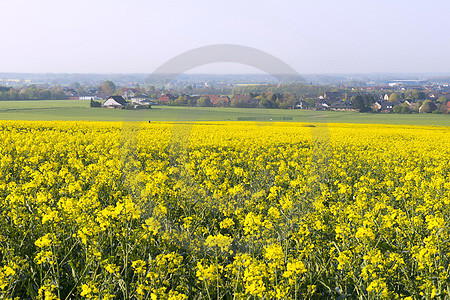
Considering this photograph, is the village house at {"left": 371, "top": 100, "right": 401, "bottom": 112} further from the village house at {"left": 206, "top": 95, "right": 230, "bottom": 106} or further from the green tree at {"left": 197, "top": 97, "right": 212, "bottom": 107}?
the green tree at {"left": 197, "top": 97, "right": 212, "bottom": 107}

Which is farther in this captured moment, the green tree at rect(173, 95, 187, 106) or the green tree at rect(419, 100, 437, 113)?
the green tree at rect(419, 100, 437, 113)

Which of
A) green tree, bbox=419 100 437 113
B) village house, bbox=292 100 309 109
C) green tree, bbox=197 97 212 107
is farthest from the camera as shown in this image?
village house, bbox=292 100 309 109

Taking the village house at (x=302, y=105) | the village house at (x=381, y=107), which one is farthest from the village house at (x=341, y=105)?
the village house at (x=302, y=105)

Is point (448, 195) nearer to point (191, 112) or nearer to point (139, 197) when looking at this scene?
point (139, 197)

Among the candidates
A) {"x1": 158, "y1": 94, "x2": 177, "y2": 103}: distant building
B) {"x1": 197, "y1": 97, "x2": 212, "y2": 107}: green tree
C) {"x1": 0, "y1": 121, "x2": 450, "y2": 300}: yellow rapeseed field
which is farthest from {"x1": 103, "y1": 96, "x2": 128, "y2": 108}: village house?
{"x1": 0, "y1": 121, "x2": 450, "y2": 300}: yellow rapeseed field

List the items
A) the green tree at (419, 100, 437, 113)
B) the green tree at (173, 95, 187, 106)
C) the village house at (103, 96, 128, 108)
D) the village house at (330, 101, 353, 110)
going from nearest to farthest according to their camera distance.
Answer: the village house at (103, 96, 128, 108) < the green tree at (173, 95, 187, 106) < the green tree at (419, 100, 437, 113) < the village house at (330, 101, 353, 110)

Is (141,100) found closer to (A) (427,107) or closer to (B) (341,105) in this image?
(B) (341,105)

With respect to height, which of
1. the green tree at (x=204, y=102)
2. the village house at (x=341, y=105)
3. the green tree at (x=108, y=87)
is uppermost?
the green tree at (x=108, y=87)

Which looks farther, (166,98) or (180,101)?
(166,98)

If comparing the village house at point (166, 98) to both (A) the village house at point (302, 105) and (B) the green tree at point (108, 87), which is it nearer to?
(A) the village house at point (302, 105)

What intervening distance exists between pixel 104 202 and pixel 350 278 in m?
5.34

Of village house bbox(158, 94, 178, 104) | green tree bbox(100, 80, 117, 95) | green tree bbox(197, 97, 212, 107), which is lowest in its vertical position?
green tree bbox(197, 97, 212, 107)

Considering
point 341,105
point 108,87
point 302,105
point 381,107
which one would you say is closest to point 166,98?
point 302,105

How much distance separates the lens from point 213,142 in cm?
1759
